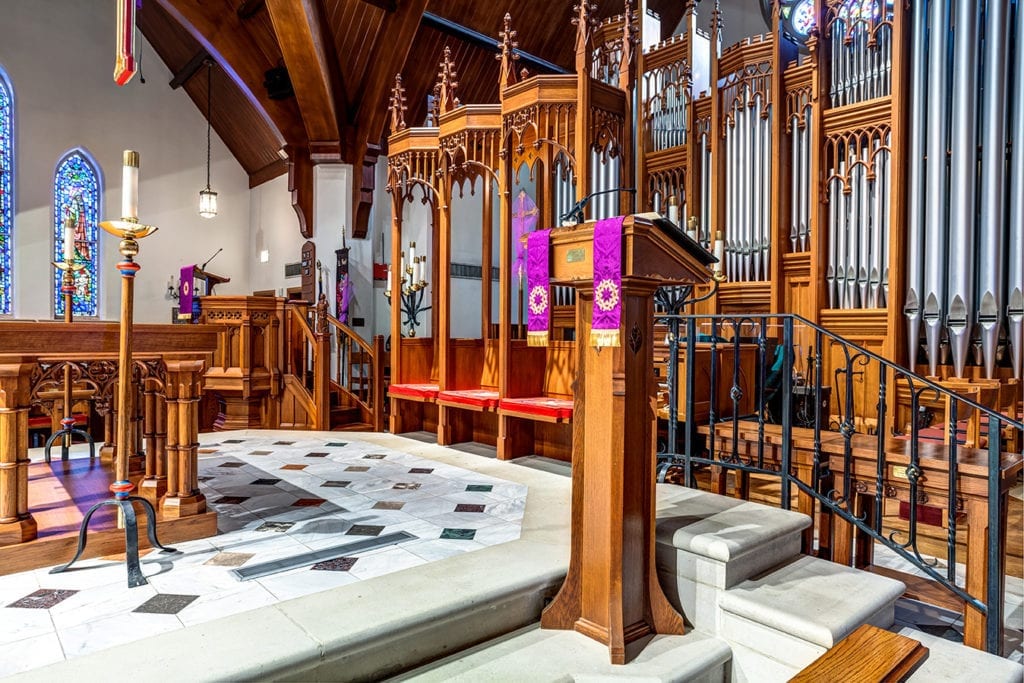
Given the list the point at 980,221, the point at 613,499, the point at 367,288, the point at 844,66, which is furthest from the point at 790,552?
the point at 367,288

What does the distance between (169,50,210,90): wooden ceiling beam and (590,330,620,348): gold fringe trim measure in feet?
34.2

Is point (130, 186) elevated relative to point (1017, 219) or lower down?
lower down

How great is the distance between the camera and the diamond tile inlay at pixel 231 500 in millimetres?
3457

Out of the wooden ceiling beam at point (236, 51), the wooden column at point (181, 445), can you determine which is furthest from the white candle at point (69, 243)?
the wooden ceiling beam at point (236, 51)

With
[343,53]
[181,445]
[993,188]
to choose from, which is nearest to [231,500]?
[181,445]

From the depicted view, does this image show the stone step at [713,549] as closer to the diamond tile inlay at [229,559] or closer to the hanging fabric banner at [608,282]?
the hanging fabric banner at [608,282]

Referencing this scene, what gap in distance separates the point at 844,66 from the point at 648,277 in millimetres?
5338

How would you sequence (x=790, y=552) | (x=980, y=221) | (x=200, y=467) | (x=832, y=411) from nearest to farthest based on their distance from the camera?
1. (x=790, y=552)
2. (x=200, y=467)
3. (x=980, y=221)
4. (x=832, y=411)

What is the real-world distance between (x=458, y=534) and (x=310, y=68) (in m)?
7.11

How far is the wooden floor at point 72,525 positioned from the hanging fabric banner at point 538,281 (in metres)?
1.78

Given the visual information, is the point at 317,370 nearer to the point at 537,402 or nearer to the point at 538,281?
the point at 537,402

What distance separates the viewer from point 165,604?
217 cm

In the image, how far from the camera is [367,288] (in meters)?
9.77

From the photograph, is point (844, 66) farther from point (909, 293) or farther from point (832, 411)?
point (832, 411)
